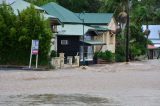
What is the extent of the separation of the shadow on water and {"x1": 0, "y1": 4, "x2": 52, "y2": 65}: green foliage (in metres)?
28.9

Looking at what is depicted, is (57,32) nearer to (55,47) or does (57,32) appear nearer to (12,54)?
(55,47)

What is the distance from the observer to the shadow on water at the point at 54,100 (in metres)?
18.0

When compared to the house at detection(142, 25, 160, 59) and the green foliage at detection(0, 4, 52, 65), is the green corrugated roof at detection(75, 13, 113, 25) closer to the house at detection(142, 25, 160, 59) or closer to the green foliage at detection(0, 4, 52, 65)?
the green foliage at detection(0, 4, 52, 65)

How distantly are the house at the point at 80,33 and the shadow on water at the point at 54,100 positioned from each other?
4285 centimetres

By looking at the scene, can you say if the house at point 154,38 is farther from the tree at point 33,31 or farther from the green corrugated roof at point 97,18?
the tree at point 33,31

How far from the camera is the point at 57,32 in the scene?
205 feet

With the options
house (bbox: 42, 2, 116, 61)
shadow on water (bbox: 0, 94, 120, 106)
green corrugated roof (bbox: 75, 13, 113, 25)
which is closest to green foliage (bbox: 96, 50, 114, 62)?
house (bbox: 42, 2, 116, 61)

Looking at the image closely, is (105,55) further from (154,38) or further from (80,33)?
(154,38)

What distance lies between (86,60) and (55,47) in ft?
18.1

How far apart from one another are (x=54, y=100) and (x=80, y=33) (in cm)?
4699

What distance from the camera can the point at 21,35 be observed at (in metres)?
49.9

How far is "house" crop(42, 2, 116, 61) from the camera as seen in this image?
6519cm

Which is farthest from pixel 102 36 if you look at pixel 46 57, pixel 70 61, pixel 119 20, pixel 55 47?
pixel 46 57

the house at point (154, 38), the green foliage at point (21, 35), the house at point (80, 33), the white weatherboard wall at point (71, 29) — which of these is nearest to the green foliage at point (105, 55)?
the house at point (80, 33)
